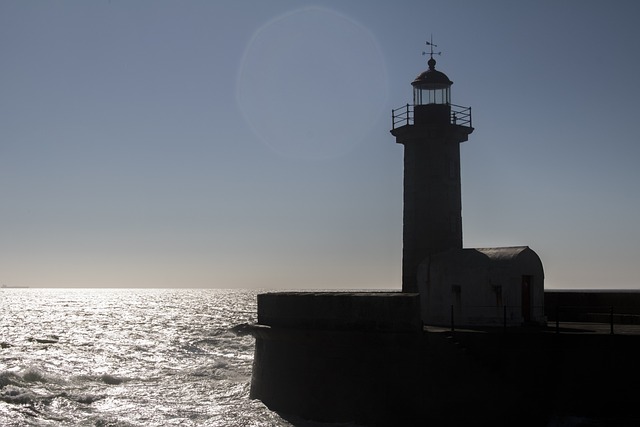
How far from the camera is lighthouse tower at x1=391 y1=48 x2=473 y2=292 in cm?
2362

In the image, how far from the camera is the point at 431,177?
23703 millimetres

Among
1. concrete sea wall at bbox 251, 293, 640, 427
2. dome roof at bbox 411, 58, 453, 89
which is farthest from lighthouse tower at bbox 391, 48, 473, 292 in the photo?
concrete sea wall at bbox 251, 293, 640, 427

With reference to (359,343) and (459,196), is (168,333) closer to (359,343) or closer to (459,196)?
(459,196)

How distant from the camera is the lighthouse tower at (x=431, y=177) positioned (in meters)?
23.6

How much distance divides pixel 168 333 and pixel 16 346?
12.5 m

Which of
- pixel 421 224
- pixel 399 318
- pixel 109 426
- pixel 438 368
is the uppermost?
pixel 421 224

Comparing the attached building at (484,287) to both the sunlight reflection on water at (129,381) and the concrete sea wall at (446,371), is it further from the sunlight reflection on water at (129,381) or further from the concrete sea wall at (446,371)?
the sunlight reflection on water at (129,381)

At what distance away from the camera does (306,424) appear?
58.3 ft

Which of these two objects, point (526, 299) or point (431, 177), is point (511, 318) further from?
point (431, 177)

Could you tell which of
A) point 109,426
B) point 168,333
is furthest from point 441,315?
point 168,333

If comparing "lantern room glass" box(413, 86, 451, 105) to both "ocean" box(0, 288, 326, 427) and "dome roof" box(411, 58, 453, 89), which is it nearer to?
"dome roof" box(411, 58, 453, 89)

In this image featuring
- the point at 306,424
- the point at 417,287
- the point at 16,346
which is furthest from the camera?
the point at 16,346

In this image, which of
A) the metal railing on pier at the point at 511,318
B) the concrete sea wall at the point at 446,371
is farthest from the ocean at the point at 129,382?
the metal railing on pier at the point at 511,318

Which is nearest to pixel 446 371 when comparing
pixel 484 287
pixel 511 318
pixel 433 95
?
pixel 484 287
